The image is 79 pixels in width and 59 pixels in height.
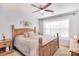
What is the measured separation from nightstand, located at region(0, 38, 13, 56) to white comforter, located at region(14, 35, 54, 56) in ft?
A: 0.36

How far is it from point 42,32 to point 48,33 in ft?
0.36

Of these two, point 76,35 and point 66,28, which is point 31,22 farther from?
point 76,35

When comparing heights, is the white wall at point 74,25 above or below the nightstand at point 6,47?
above

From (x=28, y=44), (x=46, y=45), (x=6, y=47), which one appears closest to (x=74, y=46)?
(x=46, y=45)

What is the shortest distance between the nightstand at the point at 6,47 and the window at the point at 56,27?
0.66 m

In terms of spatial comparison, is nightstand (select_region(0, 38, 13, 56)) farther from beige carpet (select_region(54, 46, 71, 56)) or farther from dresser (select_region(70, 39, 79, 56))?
dresser (select_region(70, 39, 79, 56))

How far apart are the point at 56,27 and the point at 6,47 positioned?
0.97 m

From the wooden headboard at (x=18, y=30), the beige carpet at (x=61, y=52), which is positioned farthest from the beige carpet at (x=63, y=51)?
the wooden headboard at (x=18, y=30)

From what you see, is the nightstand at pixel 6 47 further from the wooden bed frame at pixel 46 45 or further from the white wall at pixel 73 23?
the white wall at pixel 73 23

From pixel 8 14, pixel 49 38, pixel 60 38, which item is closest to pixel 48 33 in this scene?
pixel 49 38

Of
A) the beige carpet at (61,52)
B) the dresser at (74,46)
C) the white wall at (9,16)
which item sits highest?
the white wall at (9,16)

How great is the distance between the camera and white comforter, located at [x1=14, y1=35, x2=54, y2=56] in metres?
A: 2.00

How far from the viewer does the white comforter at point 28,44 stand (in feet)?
6.56

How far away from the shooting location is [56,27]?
2.09m
